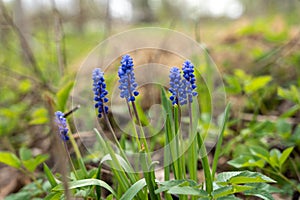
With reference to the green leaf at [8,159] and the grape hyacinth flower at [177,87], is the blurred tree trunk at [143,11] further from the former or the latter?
the grape hyacinth flower at [177,87]

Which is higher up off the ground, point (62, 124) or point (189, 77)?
point (189, 77)

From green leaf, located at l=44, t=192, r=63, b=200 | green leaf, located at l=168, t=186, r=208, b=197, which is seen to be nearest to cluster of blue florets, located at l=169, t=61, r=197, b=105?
green leaf, located at l=168, t=186, r=208, b=197

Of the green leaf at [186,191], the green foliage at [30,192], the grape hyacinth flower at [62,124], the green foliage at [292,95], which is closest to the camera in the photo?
the green leaf at [186,191]

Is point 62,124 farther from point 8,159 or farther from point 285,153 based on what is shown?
point 285,153

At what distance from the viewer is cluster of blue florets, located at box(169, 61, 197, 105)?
106cm

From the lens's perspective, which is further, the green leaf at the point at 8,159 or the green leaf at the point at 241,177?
the green leaf at the point at 8,159

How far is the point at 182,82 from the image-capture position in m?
1.09

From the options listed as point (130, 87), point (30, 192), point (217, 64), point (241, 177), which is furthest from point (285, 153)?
point (217, 64)

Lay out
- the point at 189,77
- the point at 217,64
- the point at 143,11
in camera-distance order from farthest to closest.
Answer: the point at 143,11
the point at 217,64
the point at 189,77

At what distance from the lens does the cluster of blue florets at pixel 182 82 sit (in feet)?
3.48

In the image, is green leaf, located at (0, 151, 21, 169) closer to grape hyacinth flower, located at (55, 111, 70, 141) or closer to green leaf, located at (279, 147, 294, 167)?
grape hyacinth flower, located at (55, 111, 70, 141)

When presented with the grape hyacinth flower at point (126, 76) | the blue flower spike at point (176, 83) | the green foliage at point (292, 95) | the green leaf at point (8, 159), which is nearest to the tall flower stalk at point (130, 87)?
the grape hyacinth flower at point (126, 76)

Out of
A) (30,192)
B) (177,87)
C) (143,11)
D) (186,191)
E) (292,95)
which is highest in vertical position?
(143,11)

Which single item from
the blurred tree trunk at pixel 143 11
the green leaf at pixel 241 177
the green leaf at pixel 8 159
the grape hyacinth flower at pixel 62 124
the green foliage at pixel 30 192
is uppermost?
the blurred tree trunk at pixel 143 11
